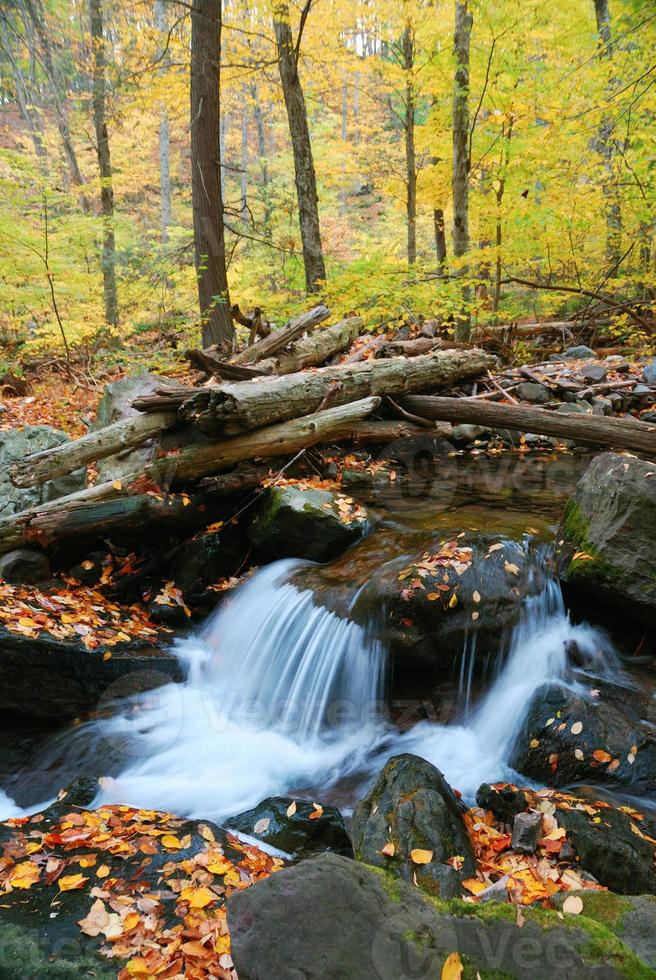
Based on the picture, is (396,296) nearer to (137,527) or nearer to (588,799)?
Result: (137,527)

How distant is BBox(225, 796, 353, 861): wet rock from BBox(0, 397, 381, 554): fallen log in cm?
343

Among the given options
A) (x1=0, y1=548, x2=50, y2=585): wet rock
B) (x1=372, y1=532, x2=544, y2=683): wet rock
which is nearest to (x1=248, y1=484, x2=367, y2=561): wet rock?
(x1=372, y1=532, x2=544, y2=683): wet rock

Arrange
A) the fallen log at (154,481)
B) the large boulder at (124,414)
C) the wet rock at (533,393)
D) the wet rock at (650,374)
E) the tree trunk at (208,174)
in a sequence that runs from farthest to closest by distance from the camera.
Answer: the wet rock at (650,374), the tree trunk at (208,174), the wet rock at (533,393), the large boulder at (124,414), the fallen log at (154,481)

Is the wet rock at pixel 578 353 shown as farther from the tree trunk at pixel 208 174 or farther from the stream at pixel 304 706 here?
the stream at pixel 304 706

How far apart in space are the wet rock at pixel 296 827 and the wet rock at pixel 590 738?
1.52 meters

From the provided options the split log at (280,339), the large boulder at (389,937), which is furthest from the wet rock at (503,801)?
the split log at (280,339)

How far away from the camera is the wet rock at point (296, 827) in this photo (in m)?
3.82

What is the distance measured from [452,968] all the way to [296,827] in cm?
256

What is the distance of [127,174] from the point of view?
25.2 metres

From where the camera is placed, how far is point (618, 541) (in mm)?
5023

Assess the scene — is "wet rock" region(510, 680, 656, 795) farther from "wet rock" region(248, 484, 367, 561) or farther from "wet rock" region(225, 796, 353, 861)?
"wet rock" region(248, 484, 367, 561)

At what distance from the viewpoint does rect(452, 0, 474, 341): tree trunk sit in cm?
1015

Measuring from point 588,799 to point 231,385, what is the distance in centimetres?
512

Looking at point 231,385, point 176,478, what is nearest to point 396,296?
point 231,385
